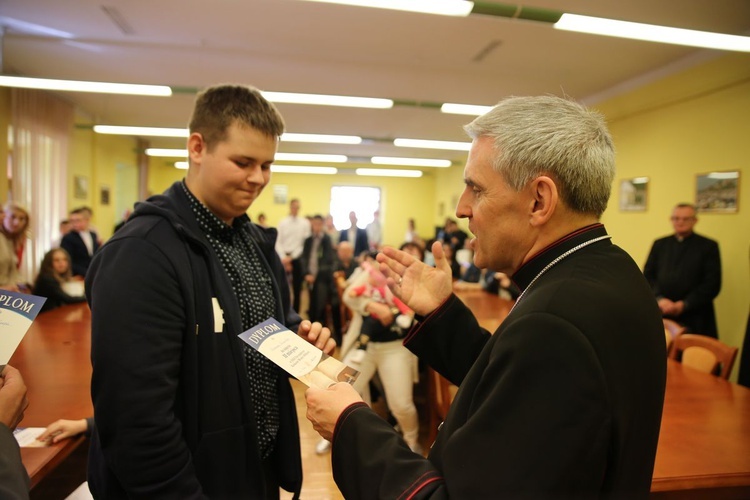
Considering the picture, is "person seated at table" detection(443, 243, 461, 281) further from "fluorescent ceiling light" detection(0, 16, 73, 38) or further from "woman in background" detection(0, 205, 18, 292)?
"fluorescent ceiling light" detection(0, 16, 73, 38)

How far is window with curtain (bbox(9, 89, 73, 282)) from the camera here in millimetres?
6145

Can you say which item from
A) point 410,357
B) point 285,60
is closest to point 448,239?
point 285,60

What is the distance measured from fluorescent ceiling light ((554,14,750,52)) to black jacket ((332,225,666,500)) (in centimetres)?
285

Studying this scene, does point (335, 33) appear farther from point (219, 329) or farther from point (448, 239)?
point (448, 239)

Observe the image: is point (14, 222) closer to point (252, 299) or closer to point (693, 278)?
point (252, 299)

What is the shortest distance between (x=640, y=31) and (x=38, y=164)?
25.4ft

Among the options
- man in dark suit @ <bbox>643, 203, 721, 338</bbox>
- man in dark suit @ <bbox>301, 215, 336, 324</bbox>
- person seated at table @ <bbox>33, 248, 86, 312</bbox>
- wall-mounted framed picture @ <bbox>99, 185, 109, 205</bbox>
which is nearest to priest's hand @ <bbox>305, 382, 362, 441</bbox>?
person seated at table @ <bbox>33, 248, 86, 312</bbox>

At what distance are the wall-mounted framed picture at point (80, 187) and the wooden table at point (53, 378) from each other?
222 inches

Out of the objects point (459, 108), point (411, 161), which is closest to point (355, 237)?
point (411, 161)

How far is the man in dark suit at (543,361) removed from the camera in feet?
2.24

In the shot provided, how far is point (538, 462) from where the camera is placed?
0.68 meters

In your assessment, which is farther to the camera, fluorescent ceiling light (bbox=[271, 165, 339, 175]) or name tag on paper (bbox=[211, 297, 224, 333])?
fluorescent ceiling light (bbox=[271, 165, 339, 175])

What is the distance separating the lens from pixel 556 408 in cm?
67

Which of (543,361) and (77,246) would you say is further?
(77,246)
